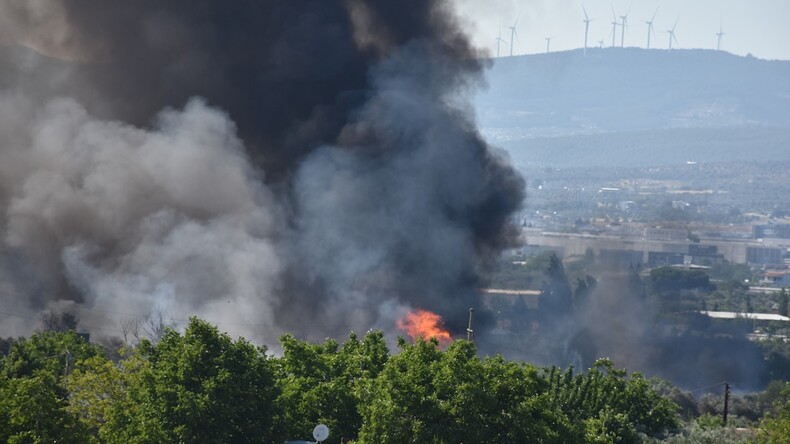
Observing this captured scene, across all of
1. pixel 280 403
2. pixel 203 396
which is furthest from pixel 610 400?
pixel 203 396

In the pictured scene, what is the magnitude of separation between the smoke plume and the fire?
1.08 metres

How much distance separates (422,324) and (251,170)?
15442 mm

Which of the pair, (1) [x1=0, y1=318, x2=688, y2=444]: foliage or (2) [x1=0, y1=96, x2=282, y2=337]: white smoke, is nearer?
(1) [x1=0, y1=318, x2=688, y2=444]: foliage

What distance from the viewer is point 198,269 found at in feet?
238

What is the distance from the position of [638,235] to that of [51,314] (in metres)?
105

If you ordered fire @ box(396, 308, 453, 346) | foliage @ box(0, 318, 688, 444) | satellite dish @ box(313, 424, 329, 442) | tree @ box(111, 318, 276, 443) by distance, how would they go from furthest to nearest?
fire @ box(396, 308, 453, 346)
satellite dish @ box(313, 424, 329, 442)
tree @ box(111, 318, 276, 443)
foliage @ box(0, 318, 688, 444)

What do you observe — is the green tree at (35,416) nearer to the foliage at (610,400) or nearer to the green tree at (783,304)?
the foliage at (610,400)

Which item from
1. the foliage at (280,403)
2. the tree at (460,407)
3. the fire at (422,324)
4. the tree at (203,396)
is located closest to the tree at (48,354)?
the foliage at (280,403)

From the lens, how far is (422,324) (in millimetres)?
69625

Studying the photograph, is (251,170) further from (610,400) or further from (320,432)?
(320,432)

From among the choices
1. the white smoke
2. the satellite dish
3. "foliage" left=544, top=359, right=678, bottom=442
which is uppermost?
the white smoke

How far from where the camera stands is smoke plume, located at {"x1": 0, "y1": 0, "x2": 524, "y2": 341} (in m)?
73.4

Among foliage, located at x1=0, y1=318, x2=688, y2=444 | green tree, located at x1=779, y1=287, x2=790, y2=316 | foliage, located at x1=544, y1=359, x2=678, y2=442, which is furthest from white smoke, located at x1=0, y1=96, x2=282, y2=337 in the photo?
green tree, located at x1=779, y1=287, x2=790, y2=316

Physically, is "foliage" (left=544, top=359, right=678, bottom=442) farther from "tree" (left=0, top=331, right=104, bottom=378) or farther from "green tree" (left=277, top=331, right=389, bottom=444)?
"tree" (left=0, top=331, right=104, bottom=378)
